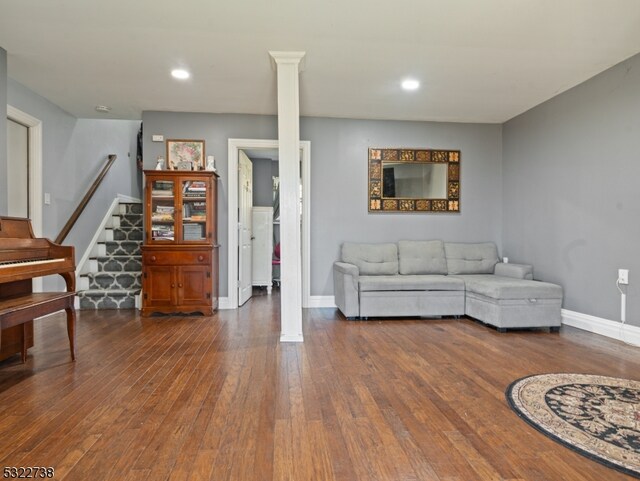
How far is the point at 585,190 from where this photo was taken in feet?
11.4

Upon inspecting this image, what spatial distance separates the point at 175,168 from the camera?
14.1 feet

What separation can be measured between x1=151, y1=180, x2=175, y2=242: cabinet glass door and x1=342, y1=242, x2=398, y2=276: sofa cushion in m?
2.13

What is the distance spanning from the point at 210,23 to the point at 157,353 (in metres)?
Answer: 2.55

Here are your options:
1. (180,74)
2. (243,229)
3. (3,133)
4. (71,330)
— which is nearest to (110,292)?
(243,229)

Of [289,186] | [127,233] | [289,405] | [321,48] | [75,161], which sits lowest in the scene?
[289,405]

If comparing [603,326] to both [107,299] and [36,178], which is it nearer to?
[107,299]

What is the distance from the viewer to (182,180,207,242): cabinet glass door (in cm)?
412

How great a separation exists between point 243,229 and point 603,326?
4.08 metres

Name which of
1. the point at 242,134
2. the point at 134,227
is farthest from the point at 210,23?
the point at 134,227

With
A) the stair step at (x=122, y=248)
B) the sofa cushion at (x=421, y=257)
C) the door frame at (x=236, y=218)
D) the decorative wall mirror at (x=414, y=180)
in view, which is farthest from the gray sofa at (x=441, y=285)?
the stair step at (x=122, y=248)

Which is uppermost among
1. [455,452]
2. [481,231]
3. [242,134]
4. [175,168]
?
[242,134]

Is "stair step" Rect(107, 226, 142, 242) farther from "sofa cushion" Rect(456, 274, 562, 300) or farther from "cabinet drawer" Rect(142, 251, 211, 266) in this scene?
"sofa cushion" Rect(456, 274, 562, 300)

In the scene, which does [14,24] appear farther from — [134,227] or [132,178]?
[132,178]

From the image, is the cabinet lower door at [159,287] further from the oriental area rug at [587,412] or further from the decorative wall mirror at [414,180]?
the oriental area rug at [587,412]
